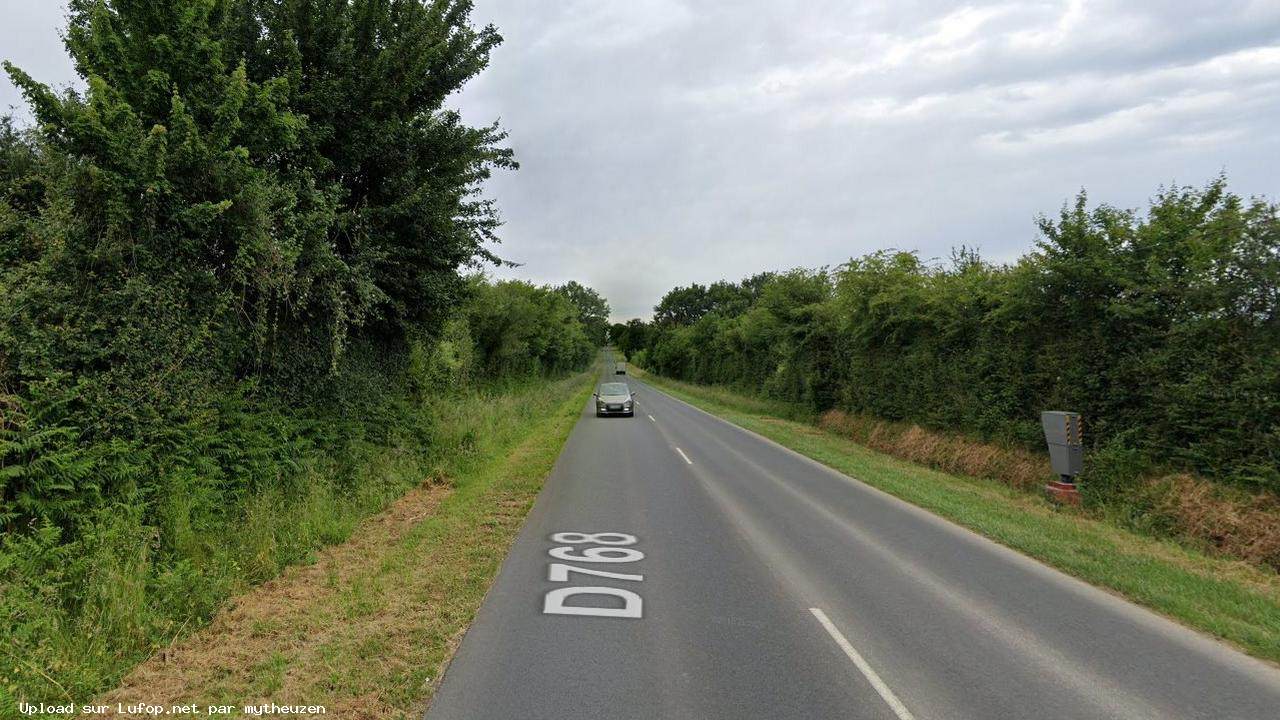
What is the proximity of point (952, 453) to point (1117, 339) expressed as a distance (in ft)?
16.8

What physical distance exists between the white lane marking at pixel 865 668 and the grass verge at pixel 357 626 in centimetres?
281

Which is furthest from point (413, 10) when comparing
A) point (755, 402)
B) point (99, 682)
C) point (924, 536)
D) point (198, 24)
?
point (755, 402)

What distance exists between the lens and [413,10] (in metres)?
11.3

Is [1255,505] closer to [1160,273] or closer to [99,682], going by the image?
[1160,273]

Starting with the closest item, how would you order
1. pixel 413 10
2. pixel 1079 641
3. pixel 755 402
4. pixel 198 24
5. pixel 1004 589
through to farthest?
pixel 1079 641 → pixel 1004 589 → pixel 198 24 → pixel 413 10 → pixel 755 402

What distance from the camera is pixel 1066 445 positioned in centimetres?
1000

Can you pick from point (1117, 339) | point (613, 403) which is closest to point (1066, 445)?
point (1117, 339)

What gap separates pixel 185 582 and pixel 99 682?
59.3 inches

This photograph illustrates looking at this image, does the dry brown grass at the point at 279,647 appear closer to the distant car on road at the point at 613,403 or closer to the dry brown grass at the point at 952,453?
the dry brown grass at the point at 952,453

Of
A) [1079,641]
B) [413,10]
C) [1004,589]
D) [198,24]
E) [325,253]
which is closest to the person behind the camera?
[1079,641]

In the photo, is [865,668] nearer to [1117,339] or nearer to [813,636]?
[813,636]

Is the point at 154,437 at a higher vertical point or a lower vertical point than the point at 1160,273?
lower

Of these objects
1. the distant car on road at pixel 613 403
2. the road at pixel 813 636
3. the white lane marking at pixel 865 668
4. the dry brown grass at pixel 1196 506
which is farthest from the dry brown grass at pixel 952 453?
the distant car on road at pixel 613 403

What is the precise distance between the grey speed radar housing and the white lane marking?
22.7 feet
